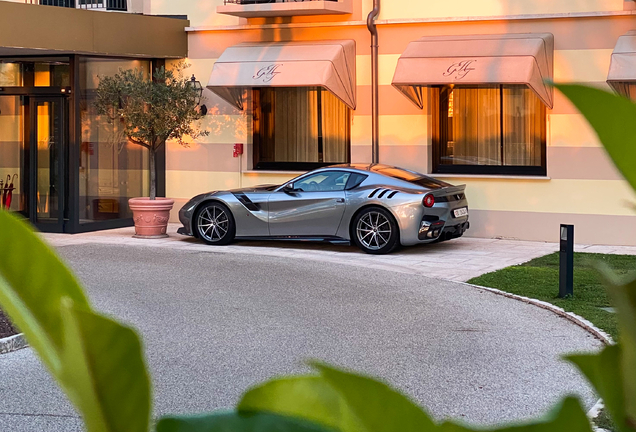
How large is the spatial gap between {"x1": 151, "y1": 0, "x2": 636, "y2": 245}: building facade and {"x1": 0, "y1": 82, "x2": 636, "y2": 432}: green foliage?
1463cm

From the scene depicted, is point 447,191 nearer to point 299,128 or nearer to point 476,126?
point 476,126

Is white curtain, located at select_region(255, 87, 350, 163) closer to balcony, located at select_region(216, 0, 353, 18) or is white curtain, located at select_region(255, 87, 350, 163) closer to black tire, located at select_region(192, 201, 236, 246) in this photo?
balcony, located at select_region(216, 0, 353, 18)

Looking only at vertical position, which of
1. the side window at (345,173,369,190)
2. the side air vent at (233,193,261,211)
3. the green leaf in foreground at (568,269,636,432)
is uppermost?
the side window at (345,173,369,190)

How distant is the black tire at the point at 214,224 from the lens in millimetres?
14789

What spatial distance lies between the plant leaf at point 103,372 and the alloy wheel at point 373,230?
43.4 ft

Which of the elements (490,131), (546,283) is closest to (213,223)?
(490,131)

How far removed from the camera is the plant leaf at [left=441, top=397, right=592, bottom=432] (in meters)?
0.36

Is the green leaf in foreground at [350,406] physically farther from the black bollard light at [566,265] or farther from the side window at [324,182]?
the side window at [324,182]

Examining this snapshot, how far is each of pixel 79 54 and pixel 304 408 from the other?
16900mm

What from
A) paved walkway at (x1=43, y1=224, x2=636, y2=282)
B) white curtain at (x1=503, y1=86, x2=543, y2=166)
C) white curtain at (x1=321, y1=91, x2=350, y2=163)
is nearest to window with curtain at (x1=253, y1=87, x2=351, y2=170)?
white curtain at (x1=321, y1=91, x2=350, y2=163)

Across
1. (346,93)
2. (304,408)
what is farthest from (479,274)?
(304,408)

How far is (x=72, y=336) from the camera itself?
0.35 meters

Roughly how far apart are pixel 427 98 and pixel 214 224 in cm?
478

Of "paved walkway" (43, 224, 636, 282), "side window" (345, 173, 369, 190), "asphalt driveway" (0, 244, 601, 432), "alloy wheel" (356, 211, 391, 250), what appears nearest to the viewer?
"asphalt driveway" (0, 244, 601, 432)
